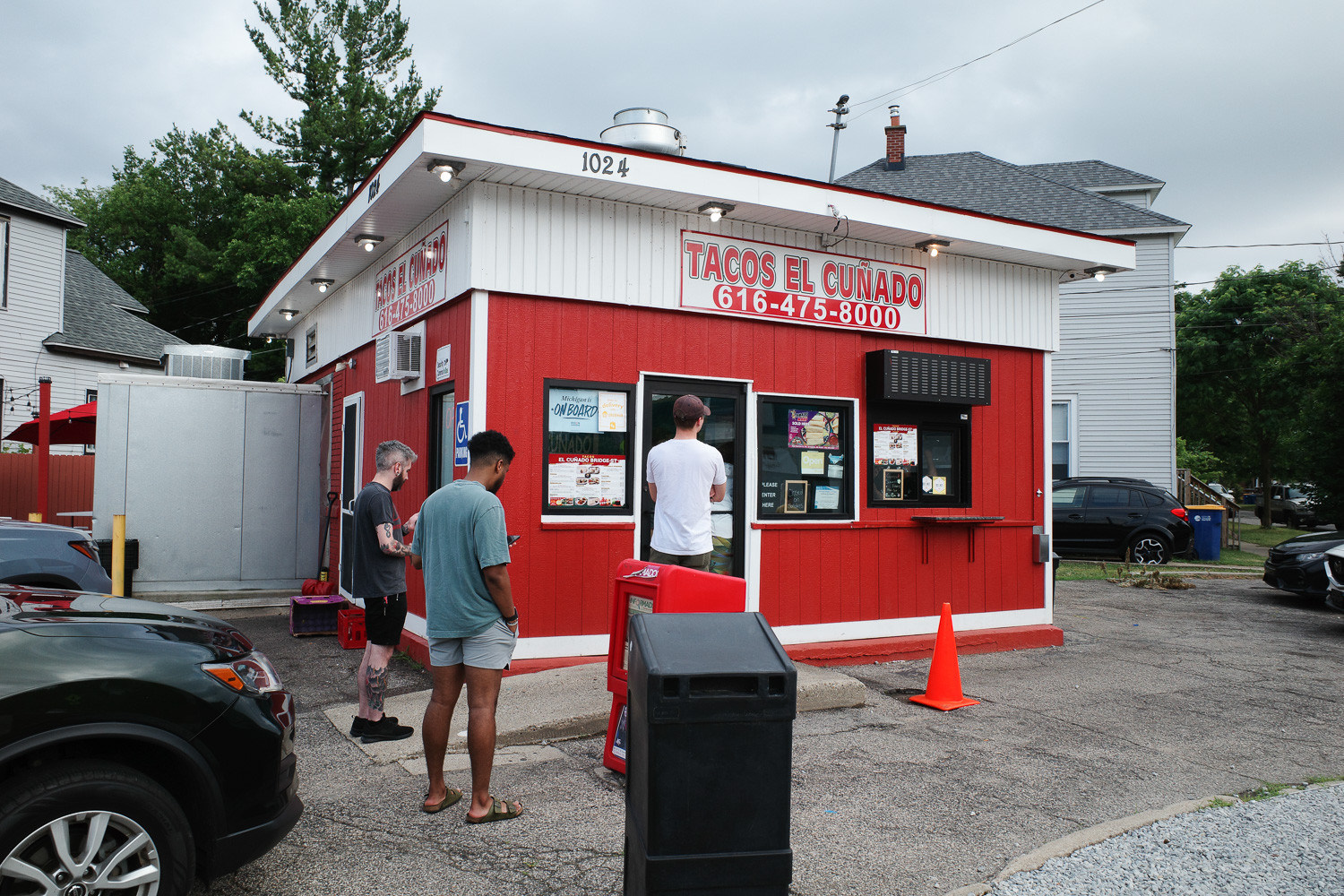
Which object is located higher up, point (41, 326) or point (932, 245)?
point (41, 326)

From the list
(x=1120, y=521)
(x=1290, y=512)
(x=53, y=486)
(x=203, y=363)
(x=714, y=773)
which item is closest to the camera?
(x=714, y=773)

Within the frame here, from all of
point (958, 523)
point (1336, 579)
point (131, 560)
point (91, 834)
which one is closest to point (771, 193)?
point (958, 523)

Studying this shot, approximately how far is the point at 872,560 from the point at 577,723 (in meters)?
3.81

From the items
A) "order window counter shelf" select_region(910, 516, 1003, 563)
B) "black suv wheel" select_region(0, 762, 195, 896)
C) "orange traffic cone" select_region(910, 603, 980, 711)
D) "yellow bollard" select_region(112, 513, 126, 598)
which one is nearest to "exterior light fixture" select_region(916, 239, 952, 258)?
"order window counter shelf" select_region(910, 516, 1003, 563)

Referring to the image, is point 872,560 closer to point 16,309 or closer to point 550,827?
point 550,827

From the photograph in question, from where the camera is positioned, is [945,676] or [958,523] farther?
[958,523]

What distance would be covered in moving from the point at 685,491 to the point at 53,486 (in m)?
15.7

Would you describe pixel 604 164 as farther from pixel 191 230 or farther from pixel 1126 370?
pixel 191 230

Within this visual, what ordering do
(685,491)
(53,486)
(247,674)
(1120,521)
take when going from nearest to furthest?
(247,674)
(685,491)
(53,486)
(1120,521)

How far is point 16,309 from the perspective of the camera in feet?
66.2

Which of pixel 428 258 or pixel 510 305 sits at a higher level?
pixel 428 258

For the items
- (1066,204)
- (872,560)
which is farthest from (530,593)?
(1066,204)

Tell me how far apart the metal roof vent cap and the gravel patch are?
587 centimetres

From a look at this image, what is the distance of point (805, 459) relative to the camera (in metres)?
8.19
